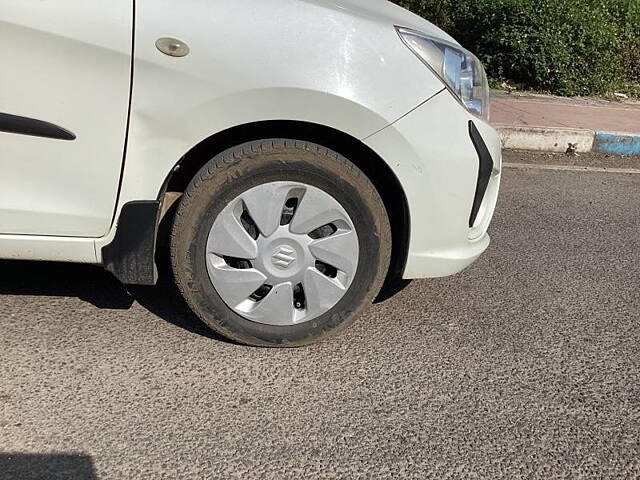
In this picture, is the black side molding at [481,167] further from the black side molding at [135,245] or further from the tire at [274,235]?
the black side molding at [135,245]

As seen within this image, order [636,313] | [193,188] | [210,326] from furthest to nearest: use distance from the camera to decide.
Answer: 1. [636,313]
2. [210,326]
3. [193,188]

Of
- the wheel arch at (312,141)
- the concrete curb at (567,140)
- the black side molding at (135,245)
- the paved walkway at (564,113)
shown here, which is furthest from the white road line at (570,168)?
the black side molding at (135,245)

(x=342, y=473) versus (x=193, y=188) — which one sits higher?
(x=193, y=188)

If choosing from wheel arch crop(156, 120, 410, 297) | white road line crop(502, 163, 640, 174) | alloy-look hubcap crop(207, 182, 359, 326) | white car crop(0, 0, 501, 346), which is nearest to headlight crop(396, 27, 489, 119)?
white car crop(0, 0, 501, 346)

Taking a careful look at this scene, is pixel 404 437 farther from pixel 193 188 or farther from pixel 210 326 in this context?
pixel 193 188

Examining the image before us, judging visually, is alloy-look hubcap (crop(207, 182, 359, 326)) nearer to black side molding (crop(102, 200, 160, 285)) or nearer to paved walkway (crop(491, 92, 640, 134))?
black side molding (crop(102, 200, 160, 285))

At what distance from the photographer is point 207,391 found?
236 cm

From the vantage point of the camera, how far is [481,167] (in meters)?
2.49

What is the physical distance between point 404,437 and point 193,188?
3.64ft

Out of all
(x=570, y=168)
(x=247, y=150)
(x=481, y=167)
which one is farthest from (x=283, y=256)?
(x=570, y=168)

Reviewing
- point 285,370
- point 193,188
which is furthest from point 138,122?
point 285,370

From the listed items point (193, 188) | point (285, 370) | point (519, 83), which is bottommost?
point (519, 83)

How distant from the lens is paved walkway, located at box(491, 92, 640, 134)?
21.1 feet

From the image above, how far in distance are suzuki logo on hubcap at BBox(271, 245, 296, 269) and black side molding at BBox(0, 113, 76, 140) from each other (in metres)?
0.80
